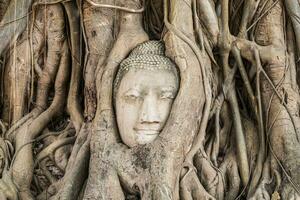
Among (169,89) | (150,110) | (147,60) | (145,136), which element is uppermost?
(147,60)

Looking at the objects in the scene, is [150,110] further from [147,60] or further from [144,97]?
[147,60]

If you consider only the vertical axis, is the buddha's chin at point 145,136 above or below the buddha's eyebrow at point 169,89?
below

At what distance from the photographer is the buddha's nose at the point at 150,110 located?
308 cm

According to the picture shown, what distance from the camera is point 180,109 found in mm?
3092

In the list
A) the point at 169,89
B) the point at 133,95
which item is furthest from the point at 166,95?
the point at 133,95

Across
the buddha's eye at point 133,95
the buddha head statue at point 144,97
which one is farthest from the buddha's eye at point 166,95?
the buddha's eye at point 133,95

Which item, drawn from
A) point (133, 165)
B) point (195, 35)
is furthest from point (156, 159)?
point (195, 35)

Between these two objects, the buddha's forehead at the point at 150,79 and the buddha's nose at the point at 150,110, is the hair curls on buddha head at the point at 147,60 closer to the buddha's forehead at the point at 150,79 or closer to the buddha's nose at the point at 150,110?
the buddha's forehead at the point at 150,79

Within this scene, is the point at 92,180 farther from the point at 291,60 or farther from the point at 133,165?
the point at 291,60

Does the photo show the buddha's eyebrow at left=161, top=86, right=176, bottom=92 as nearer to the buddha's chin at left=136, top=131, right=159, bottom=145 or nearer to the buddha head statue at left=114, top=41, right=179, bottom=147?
the buddha head statue at left=114, top=41, right=179, bottom=147

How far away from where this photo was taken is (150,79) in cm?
313

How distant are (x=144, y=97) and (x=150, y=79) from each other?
0.10 meters

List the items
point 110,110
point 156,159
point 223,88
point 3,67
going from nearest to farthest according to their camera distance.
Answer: point 156,159
point 110,110
point 223,88
point 3,67

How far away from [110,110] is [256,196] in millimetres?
935
